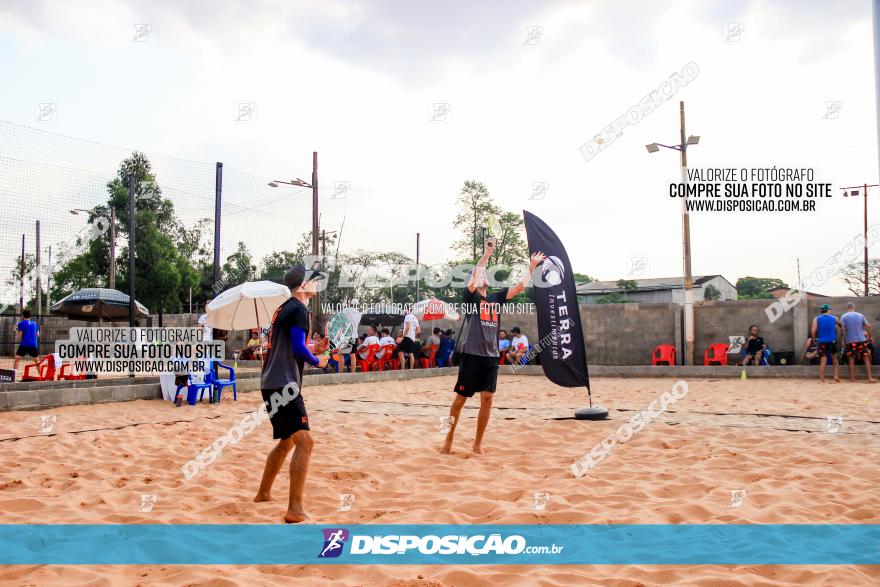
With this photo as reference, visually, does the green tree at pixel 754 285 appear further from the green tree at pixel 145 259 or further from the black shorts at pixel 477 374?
the black shorts at pixel 477 374

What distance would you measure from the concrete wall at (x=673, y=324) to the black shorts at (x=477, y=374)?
41.8ft

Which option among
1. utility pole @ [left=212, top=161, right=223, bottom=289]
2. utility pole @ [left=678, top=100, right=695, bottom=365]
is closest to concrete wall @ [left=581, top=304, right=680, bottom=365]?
utility pole @ [left=678, top=100, right=695, bottom=365]

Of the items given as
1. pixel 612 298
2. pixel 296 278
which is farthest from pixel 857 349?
pixel 612 298

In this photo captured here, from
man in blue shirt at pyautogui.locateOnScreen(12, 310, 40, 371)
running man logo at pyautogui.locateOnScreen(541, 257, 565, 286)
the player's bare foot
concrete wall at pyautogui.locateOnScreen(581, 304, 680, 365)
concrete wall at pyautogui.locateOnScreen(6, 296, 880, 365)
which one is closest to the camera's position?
A: the player's bare foot

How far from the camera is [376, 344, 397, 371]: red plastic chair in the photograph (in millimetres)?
16859

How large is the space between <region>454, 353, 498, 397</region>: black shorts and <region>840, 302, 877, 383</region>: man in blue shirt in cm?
1106

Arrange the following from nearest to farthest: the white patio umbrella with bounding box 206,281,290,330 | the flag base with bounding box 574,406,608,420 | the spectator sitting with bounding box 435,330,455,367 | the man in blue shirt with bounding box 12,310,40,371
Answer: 1. the flag base with bounding box 574,406,608,420
2. the white patio umbrella with bounding box 206,281,290,330
3. the man in blue shirt with bounding box 12,310,40,371
4. the spectator sitting with bounding box 435,330,455,367

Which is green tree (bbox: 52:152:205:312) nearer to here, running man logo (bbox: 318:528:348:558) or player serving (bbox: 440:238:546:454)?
player serving (bbox: 440:238:546:454)

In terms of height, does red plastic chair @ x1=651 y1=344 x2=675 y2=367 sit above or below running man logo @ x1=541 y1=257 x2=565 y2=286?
below

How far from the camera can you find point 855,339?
13.2m

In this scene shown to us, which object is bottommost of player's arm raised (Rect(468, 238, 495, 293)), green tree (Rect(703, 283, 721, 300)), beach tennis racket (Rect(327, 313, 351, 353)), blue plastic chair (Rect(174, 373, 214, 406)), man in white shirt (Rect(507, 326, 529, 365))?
blue plastic chair (Rect(174, 373, 214, 406))

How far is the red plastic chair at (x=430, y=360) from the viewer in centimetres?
1788

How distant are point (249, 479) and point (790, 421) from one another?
626 cm

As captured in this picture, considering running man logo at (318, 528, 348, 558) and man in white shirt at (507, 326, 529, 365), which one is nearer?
running man logo at (318, 528, 348, 558)
